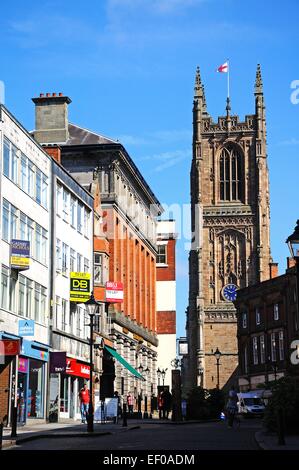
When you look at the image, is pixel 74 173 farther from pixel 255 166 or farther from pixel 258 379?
pixel 255 166

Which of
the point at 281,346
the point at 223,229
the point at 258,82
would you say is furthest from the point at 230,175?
the point at 281,346

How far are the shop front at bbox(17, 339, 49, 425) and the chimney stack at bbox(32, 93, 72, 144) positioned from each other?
20.3 m

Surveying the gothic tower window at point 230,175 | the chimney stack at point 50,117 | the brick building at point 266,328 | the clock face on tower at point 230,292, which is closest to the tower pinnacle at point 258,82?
the gothic tower window at point 230,175

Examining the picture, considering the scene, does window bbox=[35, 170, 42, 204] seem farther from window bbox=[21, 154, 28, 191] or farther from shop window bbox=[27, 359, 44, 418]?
shop window bbox=[27, 359, 44, 418]

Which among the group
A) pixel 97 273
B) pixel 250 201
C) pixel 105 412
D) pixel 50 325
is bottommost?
pixel 105 412

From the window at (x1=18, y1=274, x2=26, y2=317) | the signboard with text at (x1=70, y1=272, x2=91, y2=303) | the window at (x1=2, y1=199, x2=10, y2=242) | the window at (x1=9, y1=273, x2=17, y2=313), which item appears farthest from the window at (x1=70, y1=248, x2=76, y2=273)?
the window at (x1=2, y1=199, x2=10, y2=242)

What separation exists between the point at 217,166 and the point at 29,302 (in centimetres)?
10474

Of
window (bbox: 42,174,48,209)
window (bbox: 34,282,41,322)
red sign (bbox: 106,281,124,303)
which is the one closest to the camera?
window (bbox: 34,282,41,322)

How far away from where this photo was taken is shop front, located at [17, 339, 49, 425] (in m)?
40.8

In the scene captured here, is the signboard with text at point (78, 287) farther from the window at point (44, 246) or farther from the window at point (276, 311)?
the window at point (276, 311)

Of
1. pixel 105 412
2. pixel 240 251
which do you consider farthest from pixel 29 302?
pixel 240 251

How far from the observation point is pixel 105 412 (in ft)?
141

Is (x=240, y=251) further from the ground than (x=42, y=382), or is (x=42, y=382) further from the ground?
(x=240, y=251)

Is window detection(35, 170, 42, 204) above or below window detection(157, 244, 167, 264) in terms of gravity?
below
